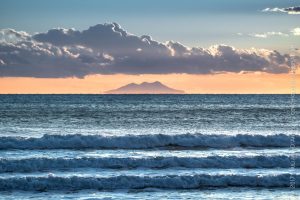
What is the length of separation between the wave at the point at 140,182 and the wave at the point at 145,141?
9210 mm

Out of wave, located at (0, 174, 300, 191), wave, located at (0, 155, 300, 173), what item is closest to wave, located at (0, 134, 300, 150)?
wave, located at (0, 155, 300, 173)

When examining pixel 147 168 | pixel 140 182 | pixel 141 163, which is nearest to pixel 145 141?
pixel 141 163

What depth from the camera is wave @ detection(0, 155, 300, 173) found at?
2262 cm

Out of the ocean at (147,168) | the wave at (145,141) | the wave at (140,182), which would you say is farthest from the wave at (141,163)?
the wave at (145,141)

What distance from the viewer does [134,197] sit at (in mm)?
17953

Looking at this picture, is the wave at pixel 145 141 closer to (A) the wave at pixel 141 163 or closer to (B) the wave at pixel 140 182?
(A) the wave at pixel 141 163

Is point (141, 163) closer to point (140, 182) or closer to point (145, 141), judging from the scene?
point (140, 182)

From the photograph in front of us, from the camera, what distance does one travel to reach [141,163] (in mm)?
23266

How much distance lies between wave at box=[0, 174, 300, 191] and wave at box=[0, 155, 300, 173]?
266cm

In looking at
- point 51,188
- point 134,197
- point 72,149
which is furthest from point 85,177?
point 72,149

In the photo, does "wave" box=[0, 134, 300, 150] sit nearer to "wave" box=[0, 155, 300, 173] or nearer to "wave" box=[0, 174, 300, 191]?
"wave" box=[0, 155, 300, 173]

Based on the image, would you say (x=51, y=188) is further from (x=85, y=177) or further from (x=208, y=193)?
(x=208, y=193)

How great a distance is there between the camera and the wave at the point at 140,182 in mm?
19547

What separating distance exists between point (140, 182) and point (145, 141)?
1040 centimetres
